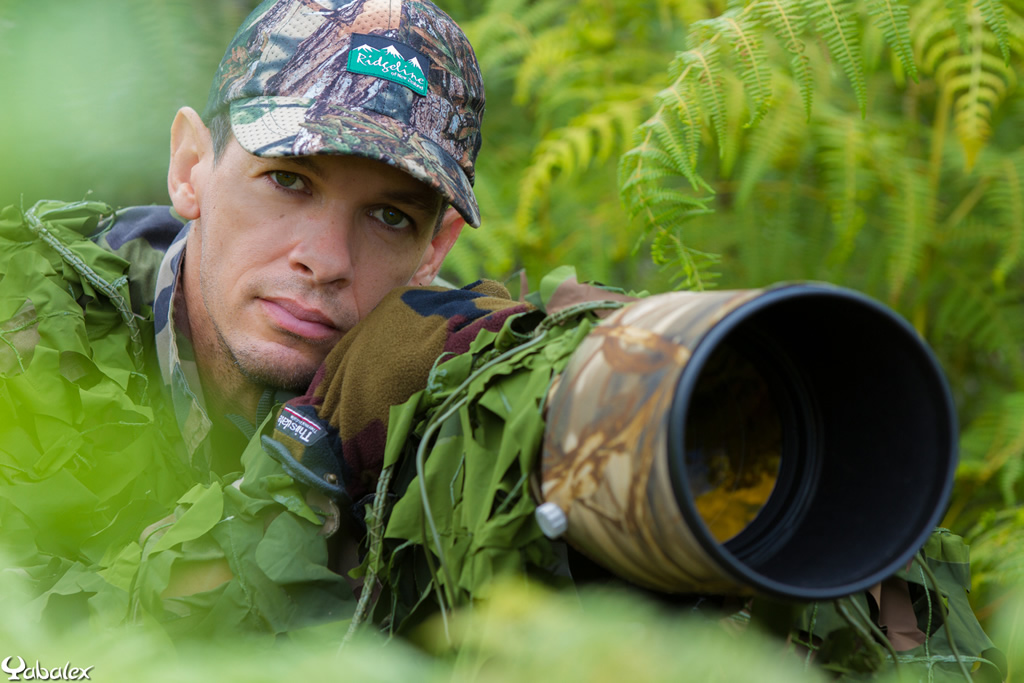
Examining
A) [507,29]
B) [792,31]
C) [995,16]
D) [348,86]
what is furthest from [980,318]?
[348,86]

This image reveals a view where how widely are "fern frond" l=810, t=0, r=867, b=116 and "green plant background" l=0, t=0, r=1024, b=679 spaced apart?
0.11 metres

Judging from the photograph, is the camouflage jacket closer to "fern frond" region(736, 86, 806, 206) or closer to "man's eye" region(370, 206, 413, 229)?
"man's eye" region(370, 206, 413, 229)

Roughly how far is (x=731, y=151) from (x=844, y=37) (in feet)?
1.87

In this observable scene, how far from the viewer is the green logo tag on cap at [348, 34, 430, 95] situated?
1.24 metres

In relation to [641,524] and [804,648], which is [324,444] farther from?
[804,648]

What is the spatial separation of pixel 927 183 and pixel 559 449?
176cm

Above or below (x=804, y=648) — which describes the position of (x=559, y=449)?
above

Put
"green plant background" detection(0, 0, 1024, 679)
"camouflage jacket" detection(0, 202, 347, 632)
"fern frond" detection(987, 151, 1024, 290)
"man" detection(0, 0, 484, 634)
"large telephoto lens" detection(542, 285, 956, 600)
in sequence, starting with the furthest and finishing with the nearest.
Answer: "fern frond" detection(987, 151, 1024, 290) → "green plant background" detection(0, 0, 1024, 679) → "man" detection(0, 0, 484, 634) → "camouflage jacket" detection(0, 202, 347, 632) → "large telephoto lens" detection(542, 285, 956, 600)

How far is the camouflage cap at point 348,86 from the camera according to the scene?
3.92 ft

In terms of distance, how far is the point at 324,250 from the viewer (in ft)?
3.89

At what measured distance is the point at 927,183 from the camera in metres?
2.08

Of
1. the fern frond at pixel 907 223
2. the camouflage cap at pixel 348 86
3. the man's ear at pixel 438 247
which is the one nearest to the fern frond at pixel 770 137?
the fern frond at pixel 907 223

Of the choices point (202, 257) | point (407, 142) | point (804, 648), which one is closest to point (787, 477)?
point (804, 648)

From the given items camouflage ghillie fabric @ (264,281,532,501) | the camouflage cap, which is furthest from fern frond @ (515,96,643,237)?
camouflage ghillie fabric @ (264,281,532,501)
